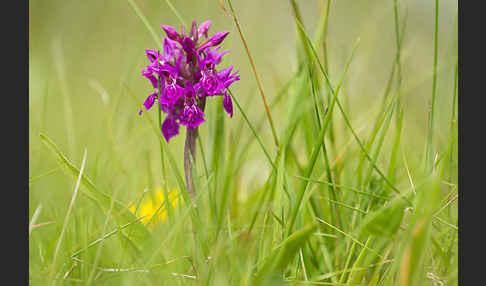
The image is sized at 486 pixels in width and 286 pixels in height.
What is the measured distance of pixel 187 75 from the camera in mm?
1389

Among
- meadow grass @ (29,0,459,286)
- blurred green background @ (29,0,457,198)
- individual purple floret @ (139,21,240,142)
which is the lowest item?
meadow grass @ (29,0,459,286)

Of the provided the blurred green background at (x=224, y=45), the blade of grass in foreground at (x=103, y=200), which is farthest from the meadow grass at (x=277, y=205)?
the blurred green background at (x=224, y=45)

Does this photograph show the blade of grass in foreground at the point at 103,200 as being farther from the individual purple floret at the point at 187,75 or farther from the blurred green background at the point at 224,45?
the blurred green background at the point at 224,45

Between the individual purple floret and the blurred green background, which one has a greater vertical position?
the blurred green background

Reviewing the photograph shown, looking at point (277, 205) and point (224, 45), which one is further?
point (224, 45)

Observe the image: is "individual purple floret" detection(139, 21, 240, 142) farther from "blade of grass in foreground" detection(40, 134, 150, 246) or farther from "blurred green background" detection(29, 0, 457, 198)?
"blurred green background" detection(29, 0, 457, 198)

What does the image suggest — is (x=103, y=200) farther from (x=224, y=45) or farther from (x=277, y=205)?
(x=224, y=45)

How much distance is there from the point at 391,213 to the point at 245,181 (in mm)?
1503

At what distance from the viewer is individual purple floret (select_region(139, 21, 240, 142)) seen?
135 cm

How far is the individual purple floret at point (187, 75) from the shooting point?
1350mm

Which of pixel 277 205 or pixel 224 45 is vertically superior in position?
pixel 224 45

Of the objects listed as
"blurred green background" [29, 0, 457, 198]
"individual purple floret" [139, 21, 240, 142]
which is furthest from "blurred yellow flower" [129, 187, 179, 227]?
"blurred green background" [29, 0, 457, 198]

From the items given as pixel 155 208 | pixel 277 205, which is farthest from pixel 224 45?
pixel 277 205

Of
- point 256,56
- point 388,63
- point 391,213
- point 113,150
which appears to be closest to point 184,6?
point 256,56
